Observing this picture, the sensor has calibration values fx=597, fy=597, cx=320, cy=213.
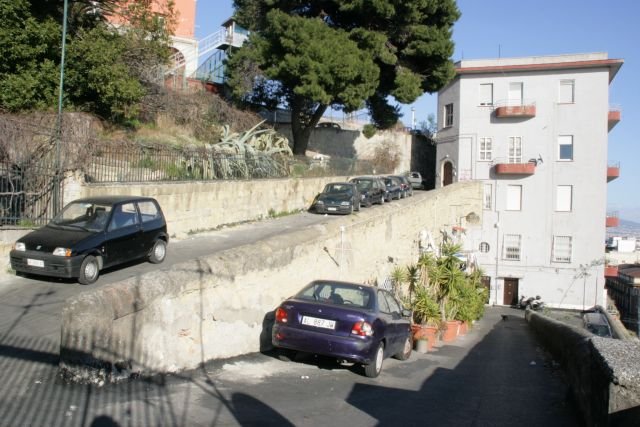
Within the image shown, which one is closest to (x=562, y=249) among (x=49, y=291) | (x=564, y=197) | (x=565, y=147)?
(x=564, y=197)

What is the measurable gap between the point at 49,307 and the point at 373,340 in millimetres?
5589

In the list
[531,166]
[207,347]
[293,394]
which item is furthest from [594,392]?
[531,166]

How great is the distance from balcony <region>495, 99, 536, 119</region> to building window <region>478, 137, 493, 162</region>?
1894 millimetres

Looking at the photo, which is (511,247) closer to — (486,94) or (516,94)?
(516,94)

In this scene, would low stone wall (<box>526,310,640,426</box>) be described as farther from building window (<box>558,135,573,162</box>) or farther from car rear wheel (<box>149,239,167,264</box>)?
building window (<box>558,135,573,162</box>)

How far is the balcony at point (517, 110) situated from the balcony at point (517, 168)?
3357mm

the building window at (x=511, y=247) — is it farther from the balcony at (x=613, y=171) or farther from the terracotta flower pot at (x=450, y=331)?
the terracotta flower pot at (x=450, y=331)

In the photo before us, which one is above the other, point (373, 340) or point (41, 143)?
point (41, 143)

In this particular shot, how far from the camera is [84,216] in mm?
12609

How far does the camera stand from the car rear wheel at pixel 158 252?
14133 mm

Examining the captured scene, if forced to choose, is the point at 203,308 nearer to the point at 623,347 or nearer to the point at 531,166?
the point at 623,347

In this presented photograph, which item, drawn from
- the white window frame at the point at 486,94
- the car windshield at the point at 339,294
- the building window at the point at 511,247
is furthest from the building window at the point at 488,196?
the car windshield at the point at 339,294

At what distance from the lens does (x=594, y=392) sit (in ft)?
18.2

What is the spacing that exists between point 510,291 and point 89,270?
1425 inches
